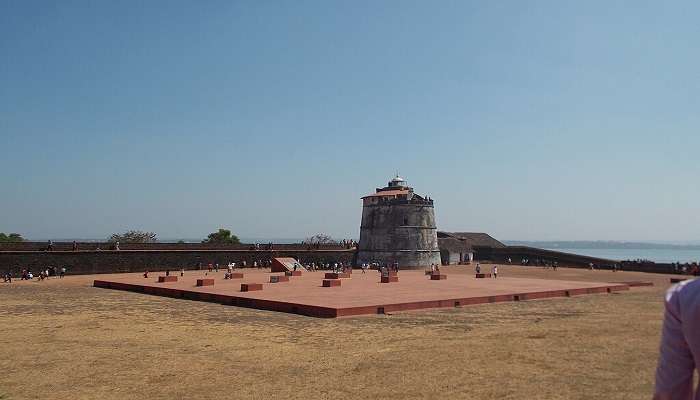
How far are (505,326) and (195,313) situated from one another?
7.91 m

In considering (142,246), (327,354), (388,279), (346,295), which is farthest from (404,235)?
(327,354)

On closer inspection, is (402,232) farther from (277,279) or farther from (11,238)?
(11,238)

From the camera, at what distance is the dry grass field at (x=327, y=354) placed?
6906 millimetres

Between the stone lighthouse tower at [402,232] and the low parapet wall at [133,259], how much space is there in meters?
3.70

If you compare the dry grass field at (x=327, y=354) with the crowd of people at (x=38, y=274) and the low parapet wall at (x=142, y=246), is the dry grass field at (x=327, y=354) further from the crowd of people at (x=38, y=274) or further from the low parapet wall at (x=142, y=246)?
the low parapet wall at (x=142, y=246)

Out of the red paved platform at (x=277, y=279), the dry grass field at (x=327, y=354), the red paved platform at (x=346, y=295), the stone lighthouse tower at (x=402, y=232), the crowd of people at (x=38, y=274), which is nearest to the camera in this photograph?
the dry grass field at (x=327, y=354)

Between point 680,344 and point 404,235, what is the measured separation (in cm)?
3842

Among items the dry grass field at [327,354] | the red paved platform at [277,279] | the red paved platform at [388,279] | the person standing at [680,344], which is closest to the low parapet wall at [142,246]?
the red paved platform at [277,279]

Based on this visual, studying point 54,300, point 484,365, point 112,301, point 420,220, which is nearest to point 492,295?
point 484,365

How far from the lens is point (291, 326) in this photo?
1272cm

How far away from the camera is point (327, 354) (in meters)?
9.27

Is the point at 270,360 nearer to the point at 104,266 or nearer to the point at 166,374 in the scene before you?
the point at 166,374

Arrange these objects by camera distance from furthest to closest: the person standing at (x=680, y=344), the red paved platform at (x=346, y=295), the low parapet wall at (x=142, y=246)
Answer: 1. the low parapet wall at (x=142, y=246)
2. the red paved platform at (x=346, y=295)
3. the person standing at (x=680, y=344)

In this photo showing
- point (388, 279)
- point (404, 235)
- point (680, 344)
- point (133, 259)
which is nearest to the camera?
point (680, 344)
